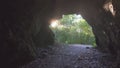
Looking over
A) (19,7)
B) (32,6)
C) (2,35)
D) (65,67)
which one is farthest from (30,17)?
(65,67)

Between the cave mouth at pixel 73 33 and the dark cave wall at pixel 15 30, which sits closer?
the dark cave wall at pixel 15 30

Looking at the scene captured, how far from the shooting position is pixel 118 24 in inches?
338

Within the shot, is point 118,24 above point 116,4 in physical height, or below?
below

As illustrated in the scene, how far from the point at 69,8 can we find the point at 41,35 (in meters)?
3.03

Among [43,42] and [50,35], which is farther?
[50,35]

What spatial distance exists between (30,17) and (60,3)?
3.86 metres

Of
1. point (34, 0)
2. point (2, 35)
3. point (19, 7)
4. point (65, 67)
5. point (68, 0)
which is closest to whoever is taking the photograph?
point (2, 35)

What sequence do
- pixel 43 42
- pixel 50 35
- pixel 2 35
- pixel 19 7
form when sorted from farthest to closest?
pixel 50 35 < pixel 43 42 < pixel 19 7 < pixel 2 35

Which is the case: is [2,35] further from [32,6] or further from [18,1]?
[32,6]

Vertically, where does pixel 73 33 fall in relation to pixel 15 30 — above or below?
above

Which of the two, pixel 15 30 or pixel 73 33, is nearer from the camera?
pixel 15 30

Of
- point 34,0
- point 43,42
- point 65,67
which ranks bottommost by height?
point 65,67

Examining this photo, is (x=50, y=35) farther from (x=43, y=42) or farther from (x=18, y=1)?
(x=18, y=1)

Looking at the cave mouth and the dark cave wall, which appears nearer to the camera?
the dark cave wall
